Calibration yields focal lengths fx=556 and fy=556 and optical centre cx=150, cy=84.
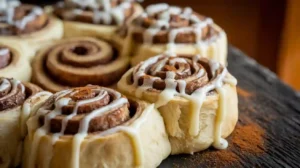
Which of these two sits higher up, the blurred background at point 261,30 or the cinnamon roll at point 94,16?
the cinnamon roll at point 94,16

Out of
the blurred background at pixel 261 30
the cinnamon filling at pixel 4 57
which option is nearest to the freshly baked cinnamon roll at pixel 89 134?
the cinnamon filling at pixel 4 57

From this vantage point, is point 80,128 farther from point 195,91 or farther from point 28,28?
point 28,28

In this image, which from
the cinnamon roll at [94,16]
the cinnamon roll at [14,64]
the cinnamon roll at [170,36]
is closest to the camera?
the cinnamon roll at [14,64]

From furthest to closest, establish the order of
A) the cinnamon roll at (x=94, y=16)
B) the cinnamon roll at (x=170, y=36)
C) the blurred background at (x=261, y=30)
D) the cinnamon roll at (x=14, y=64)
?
the blurred background at (x=261, y=30)
the cinnamon roll at (x=94, y=16)
the cinnamon roll at (x=170, y=36)
the cinnamon roll at (x=14, y=64)

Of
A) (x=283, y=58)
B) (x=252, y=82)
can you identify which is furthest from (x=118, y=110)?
(x=283, y=58)

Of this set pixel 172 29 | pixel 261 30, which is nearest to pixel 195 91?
pixel 172 29

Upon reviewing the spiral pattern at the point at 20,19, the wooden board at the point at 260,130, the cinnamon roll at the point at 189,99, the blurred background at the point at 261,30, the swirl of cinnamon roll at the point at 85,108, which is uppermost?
Answer: the spiral pattern at the point at 20,19

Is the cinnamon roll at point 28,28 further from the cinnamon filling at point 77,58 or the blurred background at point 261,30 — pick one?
the blurred background at point 261,30

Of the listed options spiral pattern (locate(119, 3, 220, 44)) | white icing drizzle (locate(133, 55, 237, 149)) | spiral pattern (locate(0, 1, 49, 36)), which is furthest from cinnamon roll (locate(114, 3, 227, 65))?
spiral pattern (locate(0, 1, 49, 36))
